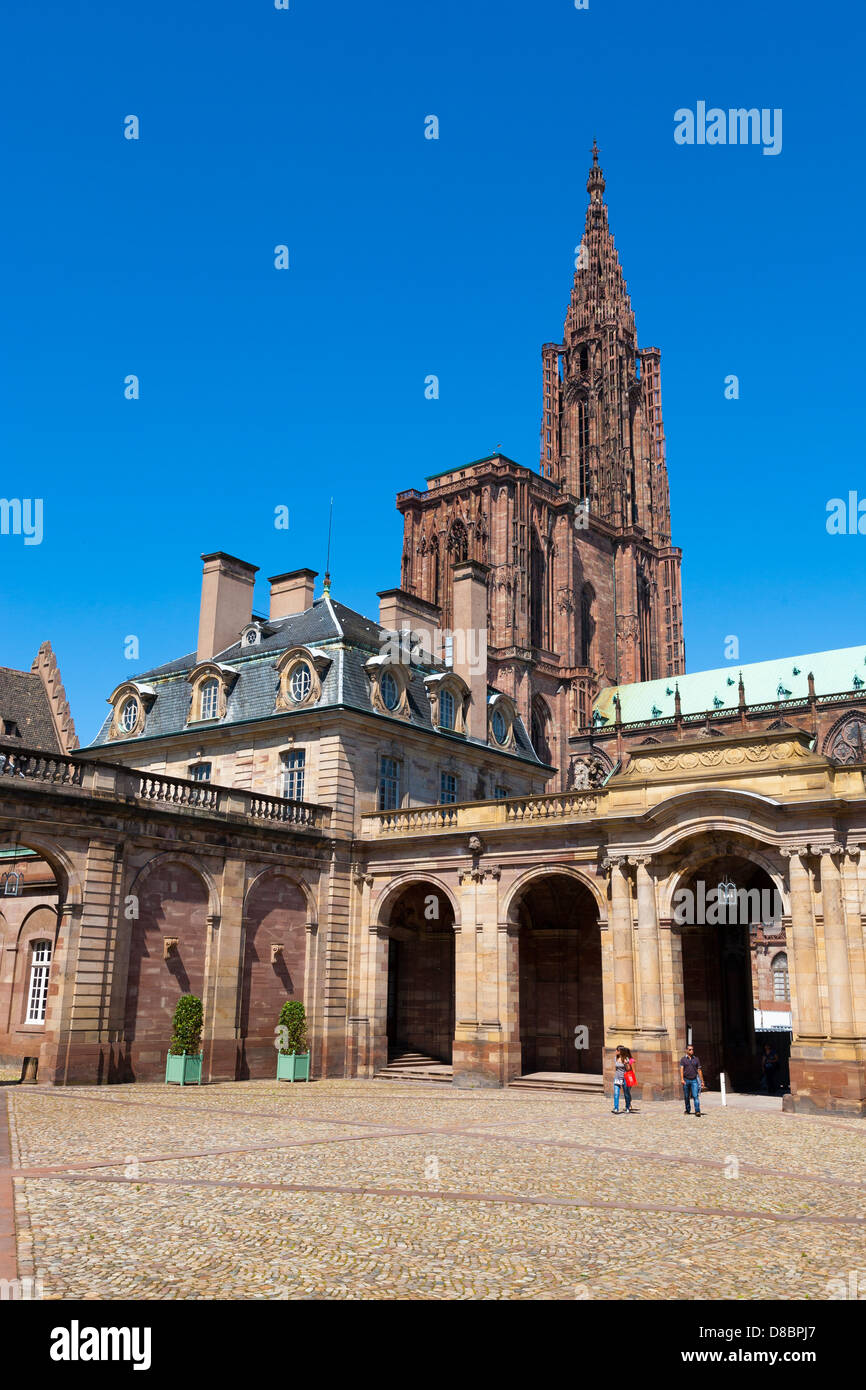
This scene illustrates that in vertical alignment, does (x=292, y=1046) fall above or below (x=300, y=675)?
below

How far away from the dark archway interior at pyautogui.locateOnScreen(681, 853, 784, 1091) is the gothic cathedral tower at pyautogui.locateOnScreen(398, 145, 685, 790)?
49799mm

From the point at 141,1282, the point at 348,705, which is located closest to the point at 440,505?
the point at 348,705

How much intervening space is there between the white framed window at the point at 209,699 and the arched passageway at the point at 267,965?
28.1ft

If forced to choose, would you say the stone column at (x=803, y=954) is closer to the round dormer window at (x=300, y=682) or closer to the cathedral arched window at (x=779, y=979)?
the round dormer window at (x=300, y=682)

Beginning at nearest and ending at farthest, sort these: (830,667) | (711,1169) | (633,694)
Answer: (711,1169)
(830,667)
(633,694)

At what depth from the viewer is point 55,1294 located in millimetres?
8195

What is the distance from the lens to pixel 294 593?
4444cm

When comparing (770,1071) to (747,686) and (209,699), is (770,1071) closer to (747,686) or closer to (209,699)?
(209,699)

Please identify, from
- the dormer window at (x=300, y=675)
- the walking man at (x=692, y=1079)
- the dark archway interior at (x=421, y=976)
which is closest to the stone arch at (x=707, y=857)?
the walking man at (x=692, y=1079)

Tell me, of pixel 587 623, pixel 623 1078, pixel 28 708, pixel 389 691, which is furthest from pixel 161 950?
pixel 587 623

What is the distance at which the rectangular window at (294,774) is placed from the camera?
3684 cm

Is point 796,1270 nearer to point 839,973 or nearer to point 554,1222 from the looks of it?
point 554,1222

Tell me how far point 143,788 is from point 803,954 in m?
17.8
